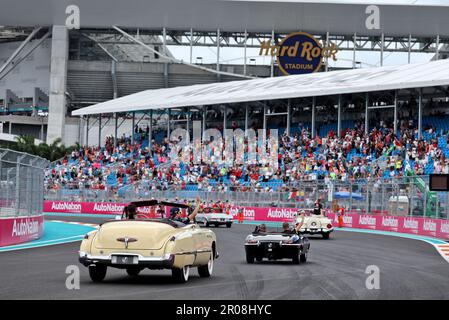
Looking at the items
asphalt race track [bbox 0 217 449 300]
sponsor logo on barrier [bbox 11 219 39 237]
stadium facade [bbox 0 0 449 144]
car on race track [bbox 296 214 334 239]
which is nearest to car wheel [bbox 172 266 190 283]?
asphalt race track [bbox 0 217 449 300]

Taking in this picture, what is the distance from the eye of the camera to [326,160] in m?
50.4

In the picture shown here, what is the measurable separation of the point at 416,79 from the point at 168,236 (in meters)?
37.4

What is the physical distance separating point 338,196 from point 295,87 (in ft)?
52.5

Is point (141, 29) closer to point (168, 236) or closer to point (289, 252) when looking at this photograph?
point (289, 252)

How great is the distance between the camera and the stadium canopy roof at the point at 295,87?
50.0m

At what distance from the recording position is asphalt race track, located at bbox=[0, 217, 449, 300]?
11.9 m

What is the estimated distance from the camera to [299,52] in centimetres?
7412

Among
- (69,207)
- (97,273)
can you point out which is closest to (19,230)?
(97,273)

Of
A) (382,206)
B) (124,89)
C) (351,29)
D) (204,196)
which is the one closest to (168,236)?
(382,206)

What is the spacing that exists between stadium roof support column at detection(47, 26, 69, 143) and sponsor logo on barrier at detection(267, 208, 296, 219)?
35650 millimetres

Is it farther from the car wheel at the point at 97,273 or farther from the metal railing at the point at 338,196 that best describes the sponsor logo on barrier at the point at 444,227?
the car wheel at the point at 97,273

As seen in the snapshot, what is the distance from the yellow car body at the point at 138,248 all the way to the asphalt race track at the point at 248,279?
0.28m

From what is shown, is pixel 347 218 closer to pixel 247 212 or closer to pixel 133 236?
pixel 247 212

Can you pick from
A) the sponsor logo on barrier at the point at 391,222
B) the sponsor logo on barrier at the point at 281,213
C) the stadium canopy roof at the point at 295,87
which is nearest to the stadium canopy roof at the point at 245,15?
the stadium canopy roof at the point at 295,87
